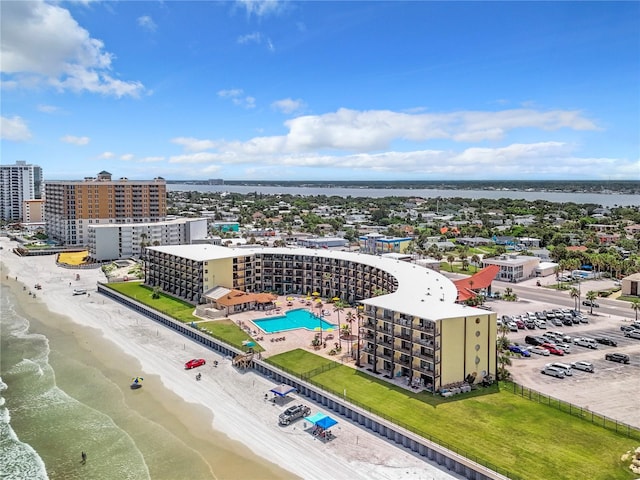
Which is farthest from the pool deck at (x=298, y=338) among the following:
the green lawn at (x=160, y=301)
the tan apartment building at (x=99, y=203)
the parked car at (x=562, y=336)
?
the tan apartment building at (x=99, y=203)

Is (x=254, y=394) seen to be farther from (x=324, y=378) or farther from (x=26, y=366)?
(x=26, y=366)

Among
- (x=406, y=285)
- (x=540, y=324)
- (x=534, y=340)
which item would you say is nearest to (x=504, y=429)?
(x=406, y=285)

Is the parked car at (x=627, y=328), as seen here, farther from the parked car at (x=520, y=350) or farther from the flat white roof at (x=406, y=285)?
the flat white roof at (x=406, y=285)

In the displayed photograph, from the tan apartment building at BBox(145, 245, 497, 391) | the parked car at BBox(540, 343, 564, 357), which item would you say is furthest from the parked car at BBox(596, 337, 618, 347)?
the tan apartment building at BBox(145, 245, 497, 391)

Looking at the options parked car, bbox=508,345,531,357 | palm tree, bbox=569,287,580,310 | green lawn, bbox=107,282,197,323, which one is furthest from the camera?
palm tree, bbox=569,287,580,310

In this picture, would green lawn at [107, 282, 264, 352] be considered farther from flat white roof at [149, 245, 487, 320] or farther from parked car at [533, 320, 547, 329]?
parked car at [533, 320, 547, 329]
